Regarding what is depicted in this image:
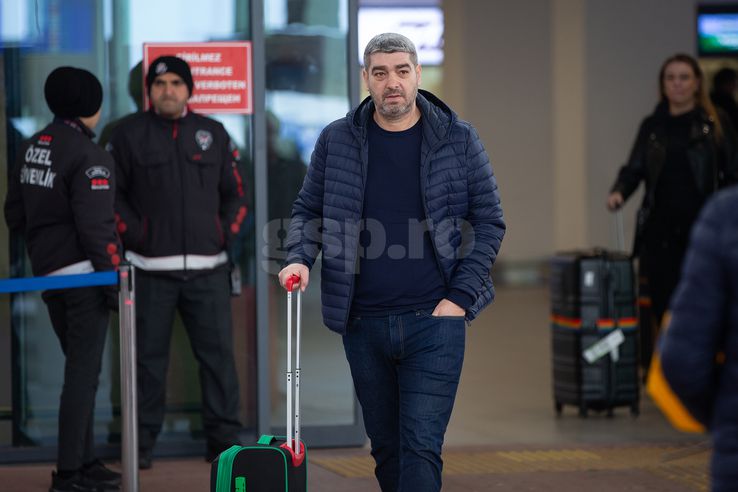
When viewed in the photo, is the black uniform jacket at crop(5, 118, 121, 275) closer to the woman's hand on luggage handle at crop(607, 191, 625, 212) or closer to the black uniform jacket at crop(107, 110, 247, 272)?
the black uniform jacket at crop(107, 110, 247, 272)

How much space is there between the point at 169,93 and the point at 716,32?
364 inches

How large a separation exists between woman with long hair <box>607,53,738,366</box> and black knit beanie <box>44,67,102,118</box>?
337cm

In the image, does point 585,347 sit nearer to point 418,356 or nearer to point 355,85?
point 355,85

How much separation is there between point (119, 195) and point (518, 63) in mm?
10891

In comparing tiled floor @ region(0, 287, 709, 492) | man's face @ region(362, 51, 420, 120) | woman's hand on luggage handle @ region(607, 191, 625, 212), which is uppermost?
man's face @ region(362, 51, 420, 120)

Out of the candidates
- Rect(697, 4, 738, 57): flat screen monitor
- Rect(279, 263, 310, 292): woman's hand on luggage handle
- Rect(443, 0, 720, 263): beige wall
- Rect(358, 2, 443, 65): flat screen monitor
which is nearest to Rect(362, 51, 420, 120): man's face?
Rect(279, 263, 310, 292): woman's hand on luggage handle

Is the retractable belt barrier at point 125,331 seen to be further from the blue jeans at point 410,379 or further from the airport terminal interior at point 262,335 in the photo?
the blue jeans at point 410,379

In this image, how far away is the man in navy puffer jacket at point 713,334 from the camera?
244 centimetres

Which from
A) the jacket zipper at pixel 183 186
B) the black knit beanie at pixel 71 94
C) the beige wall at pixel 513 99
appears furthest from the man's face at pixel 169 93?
the beige wall at pixel 513 99

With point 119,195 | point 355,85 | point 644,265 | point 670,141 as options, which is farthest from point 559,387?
point 119,195

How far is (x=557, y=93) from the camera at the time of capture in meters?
15.4

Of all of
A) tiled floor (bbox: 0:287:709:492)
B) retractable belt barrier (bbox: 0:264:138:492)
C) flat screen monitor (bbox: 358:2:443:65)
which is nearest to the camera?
retractable belt barrier (bbox: 0:264:138:492)

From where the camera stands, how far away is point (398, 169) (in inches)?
164

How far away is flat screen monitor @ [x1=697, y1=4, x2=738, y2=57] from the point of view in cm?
1381
